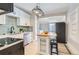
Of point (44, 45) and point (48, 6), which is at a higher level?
point (48, 6)

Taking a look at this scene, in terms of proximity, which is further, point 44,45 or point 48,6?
point 44,45

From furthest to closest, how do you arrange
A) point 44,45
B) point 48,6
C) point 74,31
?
point 44,45
point 74,31
point 48,6

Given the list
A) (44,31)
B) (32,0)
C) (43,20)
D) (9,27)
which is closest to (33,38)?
(44,31)

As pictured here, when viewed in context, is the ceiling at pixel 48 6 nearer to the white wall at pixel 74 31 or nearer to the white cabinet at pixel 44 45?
the white wall at pixel 74 31

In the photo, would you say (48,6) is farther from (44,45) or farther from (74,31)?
(44,45)

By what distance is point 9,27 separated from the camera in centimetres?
305

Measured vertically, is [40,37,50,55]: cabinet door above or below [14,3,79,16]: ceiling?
below

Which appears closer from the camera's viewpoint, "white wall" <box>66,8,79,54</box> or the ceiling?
the ceiling

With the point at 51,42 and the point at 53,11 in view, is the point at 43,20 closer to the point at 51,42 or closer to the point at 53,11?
the point at 53,11

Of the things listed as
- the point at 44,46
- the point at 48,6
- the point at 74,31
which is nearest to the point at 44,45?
the point at 44,46

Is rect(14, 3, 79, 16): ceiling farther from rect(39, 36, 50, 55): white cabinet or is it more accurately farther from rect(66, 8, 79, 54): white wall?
rect(39, 36, 50, 55): white cabinet

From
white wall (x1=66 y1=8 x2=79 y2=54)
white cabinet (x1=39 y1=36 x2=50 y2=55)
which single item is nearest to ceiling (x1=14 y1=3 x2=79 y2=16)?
white wall (x1=66 y1=8 x2=79 y2=54)

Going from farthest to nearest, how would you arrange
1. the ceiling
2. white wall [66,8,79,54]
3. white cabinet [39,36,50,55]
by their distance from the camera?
white cabinet [39,36,50,55], white wall [66,8,79,54], the ceiling

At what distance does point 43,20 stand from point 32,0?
8.96 feet
